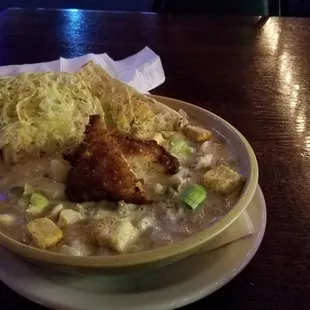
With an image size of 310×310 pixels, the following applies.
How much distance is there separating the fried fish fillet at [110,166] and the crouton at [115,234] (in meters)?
0.07

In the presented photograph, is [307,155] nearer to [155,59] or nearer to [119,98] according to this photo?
[119,98]

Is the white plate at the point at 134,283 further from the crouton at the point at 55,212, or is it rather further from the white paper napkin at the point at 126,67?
the white paper napkin at the point at 126,67

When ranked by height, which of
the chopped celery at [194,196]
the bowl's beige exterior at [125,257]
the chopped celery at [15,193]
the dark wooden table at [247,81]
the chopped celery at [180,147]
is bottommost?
the dark wooden table at [247,81]

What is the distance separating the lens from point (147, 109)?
1.19m

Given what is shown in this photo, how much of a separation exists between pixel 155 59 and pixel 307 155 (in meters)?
0.64

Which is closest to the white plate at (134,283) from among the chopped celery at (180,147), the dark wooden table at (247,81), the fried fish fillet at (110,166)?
the dark wooden table at (247,81)

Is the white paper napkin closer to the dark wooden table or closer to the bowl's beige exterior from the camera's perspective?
the dark wooden table

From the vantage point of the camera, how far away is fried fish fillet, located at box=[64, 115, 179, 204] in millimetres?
948

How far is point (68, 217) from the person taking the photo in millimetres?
911

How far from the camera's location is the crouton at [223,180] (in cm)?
97

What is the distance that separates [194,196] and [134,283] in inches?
7.2

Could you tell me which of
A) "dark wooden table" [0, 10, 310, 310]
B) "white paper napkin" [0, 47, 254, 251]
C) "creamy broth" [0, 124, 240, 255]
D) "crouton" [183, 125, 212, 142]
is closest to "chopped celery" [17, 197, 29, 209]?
"creamy broth" [0, 124, 240, 255]

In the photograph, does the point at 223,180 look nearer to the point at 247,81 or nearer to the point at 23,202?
the point at 23,202

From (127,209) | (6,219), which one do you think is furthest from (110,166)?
(6,219)
